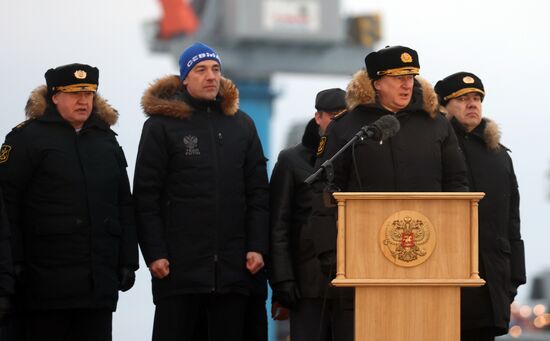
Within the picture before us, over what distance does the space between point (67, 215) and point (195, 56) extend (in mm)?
1097

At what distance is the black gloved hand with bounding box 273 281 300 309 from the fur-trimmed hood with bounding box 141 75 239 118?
982 millimetres

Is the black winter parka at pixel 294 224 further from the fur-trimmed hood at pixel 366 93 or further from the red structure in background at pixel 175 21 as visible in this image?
the red structure in background at pixel 175 21

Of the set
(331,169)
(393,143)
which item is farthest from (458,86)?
(331,169)

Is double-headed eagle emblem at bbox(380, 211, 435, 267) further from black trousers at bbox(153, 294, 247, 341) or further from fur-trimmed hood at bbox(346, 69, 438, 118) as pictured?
black trousers at bbox(153, 294, 247, 341)

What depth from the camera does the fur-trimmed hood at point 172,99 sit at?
9086mm

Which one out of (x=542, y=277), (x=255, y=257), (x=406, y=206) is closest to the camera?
(x=406, y=206)

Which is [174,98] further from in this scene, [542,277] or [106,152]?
[542,277]

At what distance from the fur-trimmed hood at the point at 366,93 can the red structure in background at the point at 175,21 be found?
162ft

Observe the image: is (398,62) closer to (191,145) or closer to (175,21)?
(191,145)

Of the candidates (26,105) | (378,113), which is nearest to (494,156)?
(378,113)

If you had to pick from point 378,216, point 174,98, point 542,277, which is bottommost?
point 542,277

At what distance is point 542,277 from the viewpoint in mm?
51219

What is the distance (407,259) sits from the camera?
25.2ft

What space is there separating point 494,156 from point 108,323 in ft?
7.79
